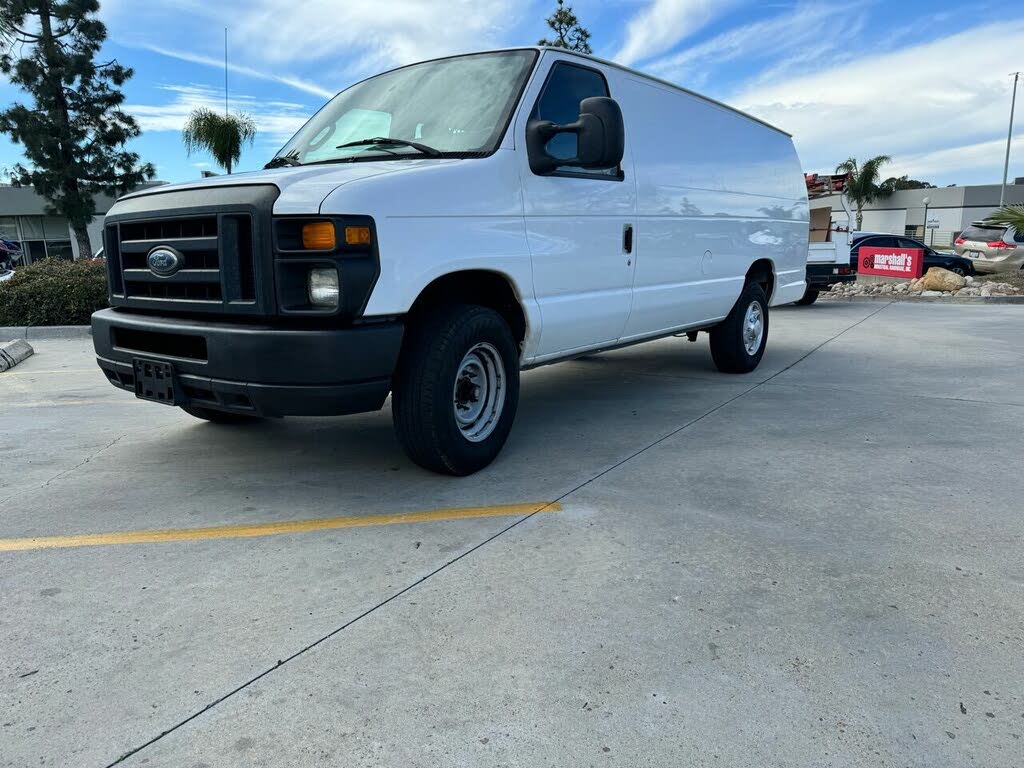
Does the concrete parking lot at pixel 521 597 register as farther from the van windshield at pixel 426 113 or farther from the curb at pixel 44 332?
the curb at pixel 44 332

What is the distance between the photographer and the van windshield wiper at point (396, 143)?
4.02 m

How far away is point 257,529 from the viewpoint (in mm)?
3439

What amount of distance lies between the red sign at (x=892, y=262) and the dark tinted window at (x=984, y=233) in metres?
3.00

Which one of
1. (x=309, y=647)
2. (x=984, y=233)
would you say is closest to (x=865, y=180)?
(x=984, y=233)

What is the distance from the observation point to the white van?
3361mm

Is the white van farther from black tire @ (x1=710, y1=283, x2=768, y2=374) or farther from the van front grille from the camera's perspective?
black tire @ (x1=710, y1=283, x2=768, y2=374)

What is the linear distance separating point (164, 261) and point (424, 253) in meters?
1.32

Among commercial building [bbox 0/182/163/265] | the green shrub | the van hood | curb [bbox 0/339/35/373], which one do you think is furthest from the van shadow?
commercial building [bbox 0/182/163/265]

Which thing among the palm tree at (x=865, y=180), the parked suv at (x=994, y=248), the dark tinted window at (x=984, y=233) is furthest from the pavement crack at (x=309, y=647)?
the palm tree at (x=865, y=180)

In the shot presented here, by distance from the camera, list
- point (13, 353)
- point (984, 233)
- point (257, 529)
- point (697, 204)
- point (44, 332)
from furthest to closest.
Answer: point (984, 233)
point (44, 332)
point (13, 353)
point (697, 204)
point (257, 529)

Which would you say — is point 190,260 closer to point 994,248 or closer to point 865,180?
point 994,248

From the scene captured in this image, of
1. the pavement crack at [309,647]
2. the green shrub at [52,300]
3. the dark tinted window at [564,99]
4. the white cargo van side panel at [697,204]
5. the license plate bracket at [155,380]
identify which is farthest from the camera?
the green shrub at [52,300]

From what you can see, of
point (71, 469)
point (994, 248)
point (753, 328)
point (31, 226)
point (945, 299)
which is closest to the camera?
point (71, 469)

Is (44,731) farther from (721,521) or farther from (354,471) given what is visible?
(721,521)
